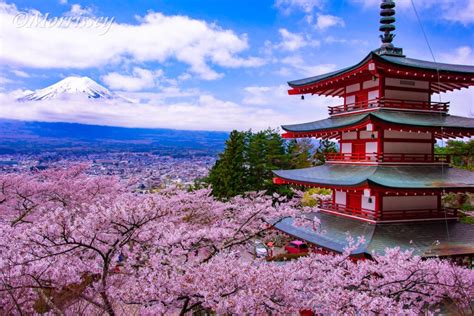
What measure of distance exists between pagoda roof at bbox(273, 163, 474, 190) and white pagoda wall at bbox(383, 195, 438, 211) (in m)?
0.85

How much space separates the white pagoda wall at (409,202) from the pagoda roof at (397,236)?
59 centimetres

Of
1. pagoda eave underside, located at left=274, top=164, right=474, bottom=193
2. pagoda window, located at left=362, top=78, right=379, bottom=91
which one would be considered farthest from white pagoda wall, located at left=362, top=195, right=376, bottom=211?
pagoda window, located at left=362, top=78, right=379, bottom=91

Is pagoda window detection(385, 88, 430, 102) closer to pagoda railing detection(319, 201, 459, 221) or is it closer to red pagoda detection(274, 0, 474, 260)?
red pagoda detection(274, 0, 474, 260)

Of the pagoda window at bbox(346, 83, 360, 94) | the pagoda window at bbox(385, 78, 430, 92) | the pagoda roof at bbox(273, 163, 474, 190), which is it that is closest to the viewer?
the pagoda roof at bbox(273, 163, 474, 190)

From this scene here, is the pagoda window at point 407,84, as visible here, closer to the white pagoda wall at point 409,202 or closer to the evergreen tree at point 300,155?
the white pagoda wall at point 409,202

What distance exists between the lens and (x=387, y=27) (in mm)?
13758

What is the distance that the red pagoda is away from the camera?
1077 cm

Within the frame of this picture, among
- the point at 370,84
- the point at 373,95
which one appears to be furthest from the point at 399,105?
the point at 370,84

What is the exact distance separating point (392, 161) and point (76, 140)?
42545mm

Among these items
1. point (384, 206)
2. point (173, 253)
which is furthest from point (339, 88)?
point (173, 253)

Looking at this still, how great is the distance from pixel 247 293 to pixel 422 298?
221 inches

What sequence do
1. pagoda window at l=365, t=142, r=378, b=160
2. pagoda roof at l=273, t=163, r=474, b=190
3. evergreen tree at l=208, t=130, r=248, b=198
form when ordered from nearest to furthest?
pagoda roof at l=273, t=163, r=474, b=190, pagoda window at l=365, t=142, r=378, b=160, evergreen tree at l=208, t=130, r=248, b=198

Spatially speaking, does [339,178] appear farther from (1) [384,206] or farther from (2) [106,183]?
(2) [106,183]

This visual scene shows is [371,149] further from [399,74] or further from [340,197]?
[399,74]
